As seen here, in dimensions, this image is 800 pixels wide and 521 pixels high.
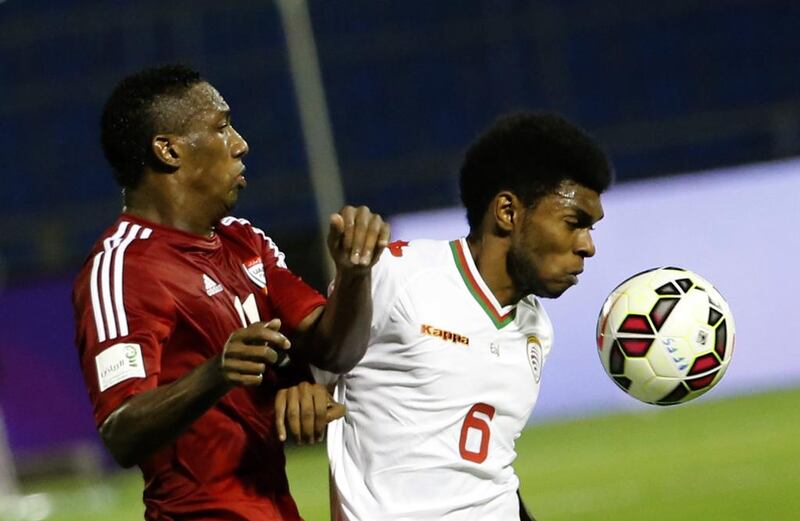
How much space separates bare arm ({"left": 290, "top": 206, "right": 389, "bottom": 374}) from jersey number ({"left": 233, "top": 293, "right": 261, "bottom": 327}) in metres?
0.14

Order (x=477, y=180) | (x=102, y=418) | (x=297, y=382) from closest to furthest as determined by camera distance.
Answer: (x=102, y=418)
(x=297, y=382)
(x=477, y=180)

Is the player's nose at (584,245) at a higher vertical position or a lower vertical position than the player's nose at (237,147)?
lower

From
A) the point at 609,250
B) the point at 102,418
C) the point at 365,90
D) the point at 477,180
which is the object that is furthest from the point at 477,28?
the point at 102,418

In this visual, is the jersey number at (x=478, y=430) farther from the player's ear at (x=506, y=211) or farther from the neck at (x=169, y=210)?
the neck at (x=169, y=210)

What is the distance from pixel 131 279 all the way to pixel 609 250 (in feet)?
28.2

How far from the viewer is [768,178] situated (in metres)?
12.0

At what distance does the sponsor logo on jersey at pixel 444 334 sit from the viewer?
4.25 meters

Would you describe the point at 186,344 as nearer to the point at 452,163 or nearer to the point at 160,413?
the point at 160,413

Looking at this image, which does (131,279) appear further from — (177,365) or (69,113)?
(69,113)

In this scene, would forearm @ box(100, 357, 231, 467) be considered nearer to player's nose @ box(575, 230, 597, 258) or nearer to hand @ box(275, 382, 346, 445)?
hand @ box(275, 382, 346, 445)

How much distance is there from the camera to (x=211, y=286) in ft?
13.3

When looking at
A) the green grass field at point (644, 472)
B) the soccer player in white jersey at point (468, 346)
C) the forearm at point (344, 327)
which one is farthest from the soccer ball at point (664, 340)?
the green grass field at point (644, 472)

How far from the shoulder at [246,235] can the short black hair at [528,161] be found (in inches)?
25.2

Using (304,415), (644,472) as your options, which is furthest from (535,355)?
(644,472)
